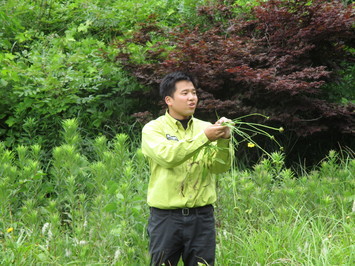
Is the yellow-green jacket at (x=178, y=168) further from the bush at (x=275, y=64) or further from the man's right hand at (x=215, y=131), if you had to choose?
the bush at (x=275, y=64)

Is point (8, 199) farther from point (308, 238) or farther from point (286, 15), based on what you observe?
point (286, 15)

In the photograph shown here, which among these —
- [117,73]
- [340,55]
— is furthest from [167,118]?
[340,55]

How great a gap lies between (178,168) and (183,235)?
0.44m

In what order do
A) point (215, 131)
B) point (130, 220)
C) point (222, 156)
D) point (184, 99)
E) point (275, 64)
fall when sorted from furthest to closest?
1. point (275, 64)
2. point (130, 220)
3. point (184, 99)
4. point (222, 156)
5. point (215, 131)

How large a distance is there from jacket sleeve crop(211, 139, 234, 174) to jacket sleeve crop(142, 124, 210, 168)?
0.60ft

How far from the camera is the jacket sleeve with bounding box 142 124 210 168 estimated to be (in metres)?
2.92

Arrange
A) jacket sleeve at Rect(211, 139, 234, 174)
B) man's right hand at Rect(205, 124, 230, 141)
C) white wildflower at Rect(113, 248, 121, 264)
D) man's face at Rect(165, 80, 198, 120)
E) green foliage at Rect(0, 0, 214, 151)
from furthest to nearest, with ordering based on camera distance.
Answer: green foliage at Rect(0, 0, 214, 151) < white wildflower at Rect(113, 248, 121, 264) < man's face at Rect(165, 80, 198, 120) < jacket sleeve at Rect(211, 139, 234, 174) < man's right hand at Rect(205, 124, 230, 141)

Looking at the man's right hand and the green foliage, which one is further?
the green foliage

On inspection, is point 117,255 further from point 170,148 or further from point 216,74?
point 216,74

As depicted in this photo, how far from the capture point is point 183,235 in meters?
3.17

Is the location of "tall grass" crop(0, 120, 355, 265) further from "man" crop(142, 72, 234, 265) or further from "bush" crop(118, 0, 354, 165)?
"bush" crop(118, 0, 354, 165)

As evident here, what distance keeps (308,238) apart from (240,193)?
105 cm

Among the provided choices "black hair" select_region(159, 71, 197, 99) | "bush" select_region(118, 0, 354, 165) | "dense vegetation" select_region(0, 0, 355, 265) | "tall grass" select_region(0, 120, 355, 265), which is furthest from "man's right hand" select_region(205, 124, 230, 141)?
"bush" select_region(118, 0, 354, 165)

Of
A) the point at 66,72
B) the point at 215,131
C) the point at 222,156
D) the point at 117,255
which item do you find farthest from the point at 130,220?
the point at 66,72
